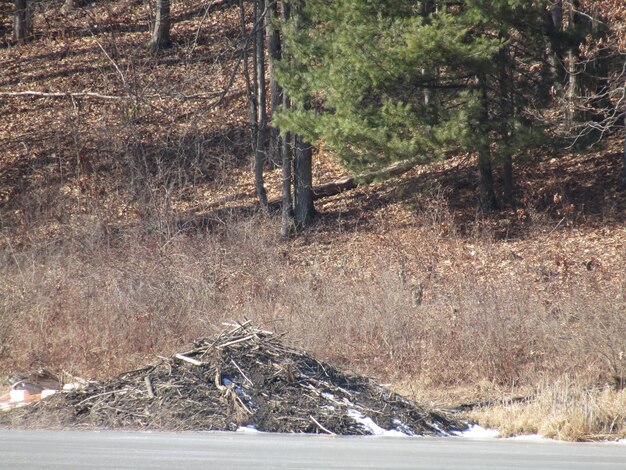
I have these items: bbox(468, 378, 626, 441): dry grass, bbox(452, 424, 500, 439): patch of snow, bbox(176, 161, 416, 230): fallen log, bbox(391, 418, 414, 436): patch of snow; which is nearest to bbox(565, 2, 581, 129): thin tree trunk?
bbox(176, 161, 416, 230): fallen log

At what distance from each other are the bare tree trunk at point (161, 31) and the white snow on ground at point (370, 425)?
2557 cm

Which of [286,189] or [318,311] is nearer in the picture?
[318,311]

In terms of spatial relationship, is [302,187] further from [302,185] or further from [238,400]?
[238,400]

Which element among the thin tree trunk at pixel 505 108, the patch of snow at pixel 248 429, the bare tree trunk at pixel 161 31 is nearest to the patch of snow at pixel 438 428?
the patch of snow at pixel 248 429

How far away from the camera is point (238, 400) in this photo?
29.4 feet

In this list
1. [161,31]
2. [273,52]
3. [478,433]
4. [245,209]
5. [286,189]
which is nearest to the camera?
[478,433]

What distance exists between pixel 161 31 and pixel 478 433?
27.1 m

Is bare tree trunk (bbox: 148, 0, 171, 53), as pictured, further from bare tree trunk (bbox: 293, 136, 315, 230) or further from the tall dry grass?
the tall dry grass

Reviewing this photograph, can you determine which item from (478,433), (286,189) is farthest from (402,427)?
(286,189)

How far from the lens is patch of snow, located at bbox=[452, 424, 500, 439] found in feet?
29.4

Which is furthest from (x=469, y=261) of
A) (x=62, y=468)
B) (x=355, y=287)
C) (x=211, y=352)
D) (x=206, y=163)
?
(x=62, y=468)

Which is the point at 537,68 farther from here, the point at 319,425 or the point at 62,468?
the point at 62,468

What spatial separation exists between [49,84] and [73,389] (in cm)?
2372

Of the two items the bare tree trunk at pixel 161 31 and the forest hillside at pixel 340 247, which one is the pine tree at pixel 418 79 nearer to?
the forest hillside at pixel 340 247
